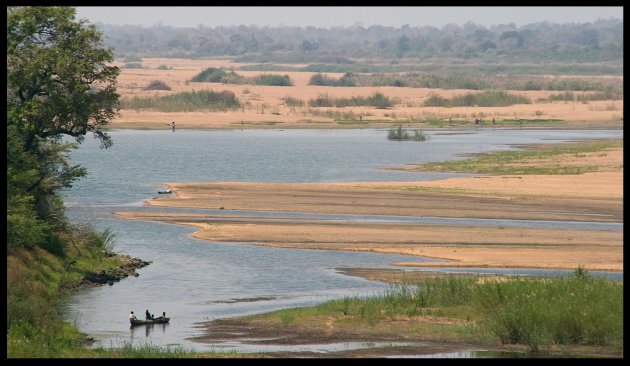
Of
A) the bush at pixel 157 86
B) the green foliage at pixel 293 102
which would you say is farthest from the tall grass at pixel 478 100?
the bush at pixel 157 86

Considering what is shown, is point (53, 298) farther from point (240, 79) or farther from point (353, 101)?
point (240, 79)

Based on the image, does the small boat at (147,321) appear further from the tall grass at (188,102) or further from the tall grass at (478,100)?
the tall grass at (478,100)

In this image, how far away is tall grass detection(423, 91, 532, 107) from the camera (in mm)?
137625

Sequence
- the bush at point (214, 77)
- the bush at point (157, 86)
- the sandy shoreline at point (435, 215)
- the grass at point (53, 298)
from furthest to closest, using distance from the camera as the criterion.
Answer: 1. the bush at point (214, 77)
2. the bush at point (157, 86)
3. the sandy shoreline at point (435, 215)
4. the grass at point (53, 298)

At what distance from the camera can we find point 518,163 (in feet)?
259

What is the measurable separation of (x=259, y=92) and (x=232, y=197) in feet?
264

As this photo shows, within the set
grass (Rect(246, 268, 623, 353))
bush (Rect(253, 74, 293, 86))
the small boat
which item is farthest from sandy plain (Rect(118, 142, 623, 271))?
bush (Rect(253, 74, 293, 86))

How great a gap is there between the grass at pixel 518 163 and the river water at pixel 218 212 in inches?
104

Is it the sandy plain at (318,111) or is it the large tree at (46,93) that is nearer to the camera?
the large tree at (46,93)

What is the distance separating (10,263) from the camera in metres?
38.7

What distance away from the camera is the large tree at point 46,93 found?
140ft

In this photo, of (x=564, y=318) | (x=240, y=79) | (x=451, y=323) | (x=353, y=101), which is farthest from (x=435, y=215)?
(x=240, y=79)
